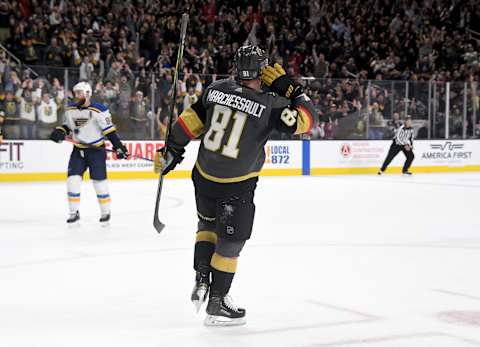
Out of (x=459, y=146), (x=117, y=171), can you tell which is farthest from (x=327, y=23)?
(x=117, y=171)

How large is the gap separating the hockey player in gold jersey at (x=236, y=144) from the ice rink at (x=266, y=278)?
0.72 feet

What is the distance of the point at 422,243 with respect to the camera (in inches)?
276

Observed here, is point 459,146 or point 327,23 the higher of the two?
point 327,23

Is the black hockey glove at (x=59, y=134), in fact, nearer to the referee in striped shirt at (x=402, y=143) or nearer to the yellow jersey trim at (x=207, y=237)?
the yellow jersey trim at (x=207, y=237)

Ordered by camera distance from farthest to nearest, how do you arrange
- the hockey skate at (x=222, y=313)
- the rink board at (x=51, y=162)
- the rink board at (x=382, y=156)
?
the rink board at (x=382, y=156) → the rink board at (x=51, y=162) → the hockey skate at (x=222, y=313)

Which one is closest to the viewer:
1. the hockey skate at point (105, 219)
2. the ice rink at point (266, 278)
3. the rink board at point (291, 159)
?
the ice rink at point (266, 278)

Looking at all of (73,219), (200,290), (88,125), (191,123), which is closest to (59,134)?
(88,125)

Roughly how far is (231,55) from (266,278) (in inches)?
531

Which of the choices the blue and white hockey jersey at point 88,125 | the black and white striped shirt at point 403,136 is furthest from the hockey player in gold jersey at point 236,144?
the black and white striped shirt at point 403,136

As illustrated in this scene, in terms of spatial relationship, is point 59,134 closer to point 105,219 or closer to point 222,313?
point 105,219

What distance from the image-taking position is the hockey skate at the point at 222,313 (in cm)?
403

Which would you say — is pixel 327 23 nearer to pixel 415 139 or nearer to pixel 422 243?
pixel 415 139

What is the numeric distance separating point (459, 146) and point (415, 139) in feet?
4.01

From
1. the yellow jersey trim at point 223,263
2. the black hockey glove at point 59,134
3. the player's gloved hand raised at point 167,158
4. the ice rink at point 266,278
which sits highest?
the black hockey glove at point 59,134
